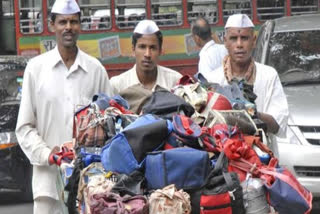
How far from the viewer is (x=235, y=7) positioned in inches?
725

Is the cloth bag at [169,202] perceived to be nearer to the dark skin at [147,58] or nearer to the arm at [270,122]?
the arm at [270,122]

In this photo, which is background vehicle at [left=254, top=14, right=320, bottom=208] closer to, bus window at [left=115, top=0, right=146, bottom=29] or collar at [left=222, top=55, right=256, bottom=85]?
collar at [left=222, top=55, right=256, bottom=85]

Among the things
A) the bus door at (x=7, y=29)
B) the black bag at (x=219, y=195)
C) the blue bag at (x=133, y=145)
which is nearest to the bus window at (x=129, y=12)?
the bus door at (x=7, y=29)

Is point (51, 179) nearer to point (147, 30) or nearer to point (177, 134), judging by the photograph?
point (147, 30)

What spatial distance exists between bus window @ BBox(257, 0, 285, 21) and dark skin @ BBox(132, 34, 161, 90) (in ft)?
42.8

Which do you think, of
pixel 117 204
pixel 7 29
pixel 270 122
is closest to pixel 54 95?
pixel 270 122

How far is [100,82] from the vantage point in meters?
5.43

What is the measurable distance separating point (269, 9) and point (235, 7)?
0.75 meters

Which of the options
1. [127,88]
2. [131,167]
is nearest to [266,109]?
[127,88]

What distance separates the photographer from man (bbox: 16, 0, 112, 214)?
529 centimetres

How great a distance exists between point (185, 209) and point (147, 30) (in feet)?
6.07

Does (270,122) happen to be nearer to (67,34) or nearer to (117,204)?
(67,34)

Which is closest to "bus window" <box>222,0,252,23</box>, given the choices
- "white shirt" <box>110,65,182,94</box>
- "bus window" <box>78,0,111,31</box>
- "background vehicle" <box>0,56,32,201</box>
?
"bus window" <box>78,0,111,31</box>

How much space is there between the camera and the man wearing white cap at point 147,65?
5367 mm
